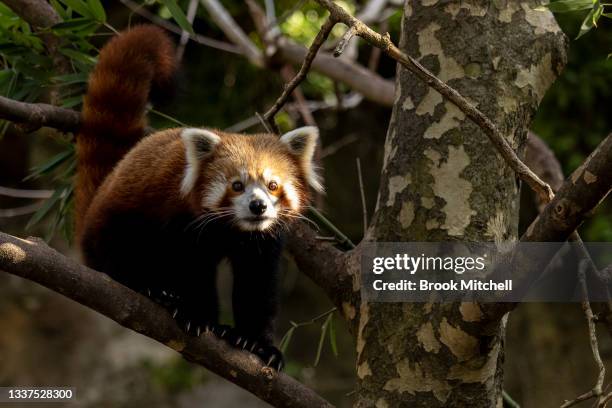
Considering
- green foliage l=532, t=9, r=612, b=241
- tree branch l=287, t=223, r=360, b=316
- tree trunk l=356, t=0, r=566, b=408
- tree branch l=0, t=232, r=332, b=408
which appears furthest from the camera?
green foliage l=532, t=9, r=612, b=241

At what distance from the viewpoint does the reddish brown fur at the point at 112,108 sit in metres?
3.16

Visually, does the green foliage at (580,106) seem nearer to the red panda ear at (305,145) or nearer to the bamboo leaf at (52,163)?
the red panda ear at (305,145)

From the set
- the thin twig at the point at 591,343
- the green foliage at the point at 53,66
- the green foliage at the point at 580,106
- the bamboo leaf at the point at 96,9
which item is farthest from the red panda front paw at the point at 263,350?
the green foliage at the point at 580,106

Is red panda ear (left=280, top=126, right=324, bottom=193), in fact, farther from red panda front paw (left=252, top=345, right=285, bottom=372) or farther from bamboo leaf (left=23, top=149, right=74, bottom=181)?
bamboo leaf (left=23, top=149, right=74, bottom=181)

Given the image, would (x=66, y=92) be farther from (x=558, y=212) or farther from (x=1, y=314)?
(x=1, y=314)

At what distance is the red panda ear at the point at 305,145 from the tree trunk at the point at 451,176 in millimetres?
550

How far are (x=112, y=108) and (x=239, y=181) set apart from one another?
73cm

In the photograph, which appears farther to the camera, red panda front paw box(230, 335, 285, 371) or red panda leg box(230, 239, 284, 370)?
red panda leg box(230, 239, 284, 370)

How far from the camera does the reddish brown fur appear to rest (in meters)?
3.16

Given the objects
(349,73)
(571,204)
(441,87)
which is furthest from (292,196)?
(349,73)

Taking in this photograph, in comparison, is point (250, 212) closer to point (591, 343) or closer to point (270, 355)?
point (270, 355)

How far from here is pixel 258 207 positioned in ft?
8.86

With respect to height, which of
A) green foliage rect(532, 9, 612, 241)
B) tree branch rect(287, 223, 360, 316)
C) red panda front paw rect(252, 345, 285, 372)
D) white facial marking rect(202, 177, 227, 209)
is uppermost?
green foliage rect(532, 9, 612, 241)

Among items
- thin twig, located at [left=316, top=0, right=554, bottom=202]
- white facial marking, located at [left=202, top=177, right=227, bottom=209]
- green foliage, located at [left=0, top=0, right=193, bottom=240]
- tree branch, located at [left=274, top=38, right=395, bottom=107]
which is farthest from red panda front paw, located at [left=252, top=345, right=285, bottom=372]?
tree branch, located at [left=274, top=38, right=395, bottom=107]
